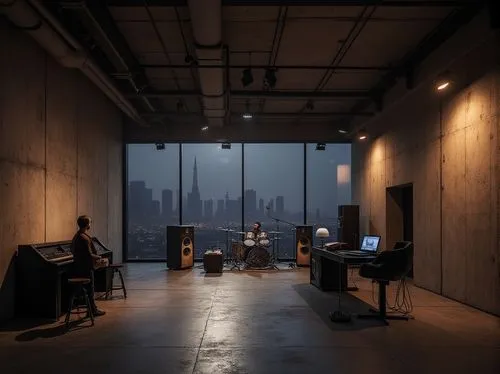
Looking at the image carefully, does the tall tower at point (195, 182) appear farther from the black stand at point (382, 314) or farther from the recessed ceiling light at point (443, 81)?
the black stand at point (382, 314)

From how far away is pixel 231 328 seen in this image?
18.2 feet

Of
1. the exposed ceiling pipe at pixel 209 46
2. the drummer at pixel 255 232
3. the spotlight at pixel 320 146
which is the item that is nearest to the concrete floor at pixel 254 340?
the exposed ceiling pipe at pixel 209 46

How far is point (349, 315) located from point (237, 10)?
4381 mm

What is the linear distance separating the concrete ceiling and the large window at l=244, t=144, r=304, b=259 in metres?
3.08

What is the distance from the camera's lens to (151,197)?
14.4m

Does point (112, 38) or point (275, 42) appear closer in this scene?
point (112, 38)

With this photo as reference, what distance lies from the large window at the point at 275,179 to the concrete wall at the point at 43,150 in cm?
487

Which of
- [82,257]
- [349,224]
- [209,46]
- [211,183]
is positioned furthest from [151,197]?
[82,257]

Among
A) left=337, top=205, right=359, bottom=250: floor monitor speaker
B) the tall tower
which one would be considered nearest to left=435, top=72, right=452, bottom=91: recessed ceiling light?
left=337, top=205, right=359, bottom=250: floor monitor speaker

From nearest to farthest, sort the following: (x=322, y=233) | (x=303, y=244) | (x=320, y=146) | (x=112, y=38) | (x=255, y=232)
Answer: (x=112, y=38), (x=322, y=233), (x=255, y=232), (x=303, y=244), (x=320, y=146)

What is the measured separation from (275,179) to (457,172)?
7.53 meters

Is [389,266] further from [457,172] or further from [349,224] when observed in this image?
[349,224]

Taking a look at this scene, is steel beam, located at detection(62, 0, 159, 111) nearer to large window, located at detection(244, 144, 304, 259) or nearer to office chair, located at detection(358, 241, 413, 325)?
office chair, located at detection(358, 241, 413, 325)

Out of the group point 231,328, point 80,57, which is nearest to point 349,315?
point 231,328
